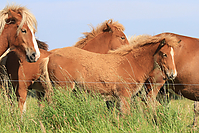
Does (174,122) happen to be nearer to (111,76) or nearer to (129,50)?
(111,76)

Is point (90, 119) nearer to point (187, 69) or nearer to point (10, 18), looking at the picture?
point (10, 18)

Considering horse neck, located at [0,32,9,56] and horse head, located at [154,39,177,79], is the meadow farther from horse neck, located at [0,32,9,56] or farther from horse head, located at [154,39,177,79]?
horse head, located at [154,39,177,79]

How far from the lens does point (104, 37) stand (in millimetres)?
7441

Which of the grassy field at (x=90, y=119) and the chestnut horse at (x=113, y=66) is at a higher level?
the chestnut horse at (x=113, y=66)

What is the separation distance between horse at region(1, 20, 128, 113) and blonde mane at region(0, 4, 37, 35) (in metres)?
0.65

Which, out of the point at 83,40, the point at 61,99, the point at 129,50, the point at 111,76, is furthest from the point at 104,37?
the point at 61,99

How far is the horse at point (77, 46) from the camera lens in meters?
5.11

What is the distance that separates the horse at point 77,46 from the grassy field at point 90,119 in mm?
1063

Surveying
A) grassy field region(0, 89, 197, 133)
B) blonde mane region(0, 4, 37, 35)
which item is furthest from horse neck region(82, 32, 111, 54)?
grassy field region(0, 89, 197, 133)

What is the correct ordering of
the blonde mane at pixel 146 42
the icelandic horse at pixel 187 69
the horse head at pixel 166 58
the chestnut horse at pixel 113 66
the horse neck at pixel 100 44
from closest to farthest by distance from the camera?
the chestnut horse at pixel 113 66 < the horse head at pixel 166 58 < the blonde mane at pixel 146 42 < the icelandic horse at pixel 187 69 < the horse neck at pixel 100 44

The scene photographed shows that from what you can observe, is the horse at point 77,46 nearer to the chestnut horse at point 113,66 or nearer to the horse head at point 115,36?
the horse head at point 115,36

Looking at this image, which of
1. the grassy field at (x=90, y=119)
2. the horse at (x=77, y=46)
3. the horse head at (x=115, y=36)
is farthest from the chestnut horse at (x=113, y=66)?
the horse head at (x=115, y=36)

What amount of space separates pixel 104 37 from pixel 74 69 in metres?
2.57

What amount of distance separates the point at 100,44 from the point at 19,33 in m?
2.96
